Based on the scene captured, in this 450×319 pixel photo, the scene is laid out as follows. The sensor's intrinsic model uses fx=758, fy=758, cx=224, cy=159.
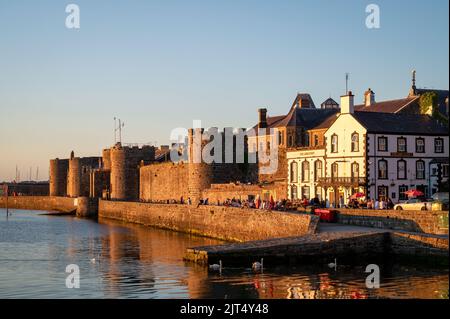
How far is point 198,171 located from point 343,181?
1569 cm

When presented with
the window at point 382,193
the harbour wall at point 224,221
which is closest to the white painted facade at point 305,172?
the window at point 382,193

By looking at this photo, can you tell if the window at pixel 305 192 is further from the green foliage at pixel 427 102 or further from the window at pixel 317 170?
A: the green foliage at pixel 427 102

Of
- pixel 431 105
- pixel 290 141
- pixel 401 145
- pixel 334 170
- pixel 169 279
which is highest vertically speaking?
pixel 431 105

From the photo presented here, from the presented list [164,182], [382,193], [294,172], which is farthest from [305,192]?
[164,182]

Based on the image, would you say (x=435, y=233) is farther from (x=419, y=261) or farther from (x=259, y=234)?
(x=259, y=234)

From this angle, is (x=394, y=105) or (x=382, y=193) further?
(x=394, y=105)

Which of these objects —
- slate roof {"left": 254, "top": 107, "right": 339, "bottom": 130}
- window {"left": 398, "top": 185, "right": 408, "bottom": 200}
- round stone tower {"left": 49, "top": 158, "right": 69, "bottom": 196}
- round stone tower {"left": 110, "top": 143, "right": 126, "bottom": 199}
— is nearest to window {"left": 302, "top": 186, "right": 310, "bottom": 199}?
window {"left": 398, "top": 185, "right": 408, "bottom": 200}

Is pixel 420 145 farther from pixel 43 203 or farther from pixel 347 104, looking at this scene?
pixel 43 203

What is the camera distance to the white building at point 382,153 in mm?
43469

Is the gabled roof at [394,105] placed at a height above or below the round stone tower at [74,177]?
above

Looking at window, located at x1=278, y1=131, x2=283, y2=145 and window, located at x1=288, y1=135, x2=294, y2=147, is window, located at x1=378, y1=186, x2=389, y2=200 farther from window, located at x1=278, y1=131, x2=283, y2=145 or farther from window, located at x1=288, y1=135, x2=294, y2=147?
window, located at x1=278, y1=131, x2=283, y2=145

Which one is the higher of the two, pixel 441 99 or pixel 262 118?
pixel 441 99

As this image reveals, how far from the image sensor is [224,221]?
43812 mm
